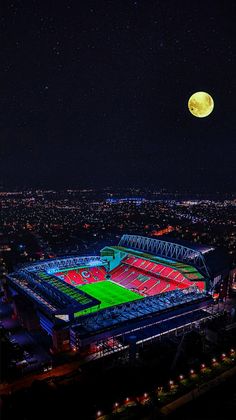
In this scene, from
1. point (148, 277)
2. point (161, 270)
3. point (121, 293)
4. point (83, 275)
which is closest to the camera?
point (121, 293)

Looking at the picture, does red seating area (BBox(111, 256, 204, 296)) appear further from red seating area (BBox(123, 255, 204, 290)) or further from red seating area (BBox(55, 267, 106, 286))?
red seating area (BBox(55, 267, 106, 286))

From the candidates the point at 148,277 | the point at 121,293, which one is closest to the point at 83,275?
the point at 121,293

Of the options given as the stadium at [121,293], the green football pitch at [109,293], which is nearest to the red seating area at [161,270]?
the stadium at [121,293]

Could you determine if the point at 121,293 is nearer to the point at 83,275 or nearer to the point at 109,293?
the point at 109,293

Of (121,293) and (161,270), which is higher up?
(161,270)

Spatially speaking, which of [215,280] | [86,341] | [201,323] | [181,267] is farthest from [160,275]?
[86,341]

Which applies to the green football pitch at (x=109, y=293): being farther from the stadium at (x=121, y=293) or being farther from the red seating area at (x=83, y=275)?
the red seating area at (x=83, y=275)
